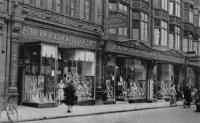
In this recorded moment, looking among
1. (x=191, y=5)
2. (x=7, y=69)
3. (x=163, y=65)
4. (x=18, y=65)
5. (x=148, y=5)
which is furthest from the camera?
(x=191, y=5)

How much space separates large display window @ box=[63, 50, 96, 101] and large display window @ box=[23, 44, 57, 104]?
2578mm

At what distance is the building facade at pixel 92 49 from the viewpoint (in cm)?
2091

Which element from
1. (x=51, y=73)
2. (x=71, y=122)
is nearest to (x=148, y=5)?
(x=51, y=73)

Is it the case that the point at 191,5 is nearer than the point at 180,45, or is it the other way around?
the point at 180,45

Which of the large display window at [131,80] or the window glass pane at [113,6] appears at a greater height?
the window glass pane at [113,6]

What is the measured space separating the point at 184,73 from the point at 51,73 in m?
24.1

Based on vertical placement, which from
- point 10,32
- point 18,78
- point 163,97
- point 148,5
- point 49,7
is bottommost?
point 163,97

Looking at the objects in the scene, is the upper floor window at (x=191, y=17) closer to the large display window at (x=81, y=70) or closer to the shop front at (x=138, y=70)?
the shop front at (x=138, y=70)

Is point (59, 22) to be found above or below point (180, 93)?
above

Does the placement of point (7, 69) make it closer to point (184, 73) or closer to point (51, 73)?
point (51, 73)

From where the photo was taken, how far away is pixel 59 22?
23.5 metres

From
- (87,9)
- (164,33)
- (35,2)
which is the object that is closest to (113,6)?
(87,9)

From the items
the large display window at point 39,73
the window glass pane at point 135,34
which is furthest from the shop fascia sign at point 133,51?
the large display window at point 39,73

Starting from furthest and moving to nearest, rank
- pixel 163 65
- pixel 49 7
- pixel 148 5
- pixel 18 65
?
pixel 163 65 < pixel 148 5 < pixel 49 7 < pixel 18 65
